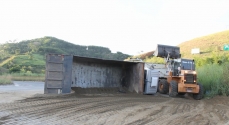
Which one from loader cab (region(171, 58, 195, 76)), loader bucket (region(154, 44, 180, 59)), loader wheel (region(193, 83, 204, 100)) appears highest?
loader bucket (region(154, 44, 180, 59))

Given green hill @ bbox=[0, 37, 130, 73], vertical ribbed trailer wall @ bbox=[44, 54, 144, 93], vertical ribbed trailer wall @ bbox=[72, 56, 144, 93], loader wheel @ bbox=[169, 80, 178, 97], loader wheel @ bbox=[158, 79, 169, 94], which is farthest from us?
green hill @ bbox=[0, 37, 130, 73]

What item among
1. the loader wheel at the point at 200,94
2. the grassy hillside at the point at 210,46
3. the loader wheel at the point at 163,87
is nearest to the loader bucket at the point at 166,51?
the loader wheel at the point at 163,87

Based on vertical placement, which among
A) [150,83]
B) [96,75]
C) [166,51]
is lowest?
[150,83]

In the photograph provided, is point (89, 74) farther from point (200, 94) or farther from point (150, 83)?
point (200, 94)

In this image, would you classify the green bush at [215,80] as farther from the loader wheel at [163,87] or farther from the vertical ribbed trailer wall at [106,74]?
the vertical ribbed trailer wall at [106,74]

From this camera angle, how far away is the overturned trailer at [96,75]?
12617 millimetres

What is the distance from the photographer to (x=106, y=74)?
628 inches

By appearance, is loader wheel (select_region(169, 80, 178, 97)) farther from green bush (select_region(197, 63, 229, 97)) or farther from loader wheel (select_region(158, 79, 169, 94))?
green bush (select_region(197, 63, 229, 97))

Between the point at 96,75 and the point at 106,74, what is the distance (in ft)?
2.58

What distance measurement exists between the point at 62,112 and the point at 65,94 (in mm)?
4905

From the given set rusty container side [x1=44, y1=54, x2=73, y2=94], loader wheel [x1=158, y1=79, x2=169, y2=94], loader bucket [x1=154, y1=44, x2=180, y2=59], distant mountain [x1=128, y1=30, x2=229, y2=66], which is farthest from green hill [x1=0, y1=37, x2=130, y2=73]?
loader wheel [x1=158, y1=79, x2=169, y2=94]

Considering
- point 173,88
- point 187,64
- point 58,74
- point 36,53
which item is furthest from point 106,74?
point 36,53

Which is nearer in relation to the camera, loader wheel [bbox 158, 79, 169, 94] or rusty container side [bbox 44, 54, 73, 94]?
rusty container side [bbox 44, 54, 73, 94]

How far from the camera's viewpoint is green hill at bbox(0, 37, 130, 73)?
149 feet
